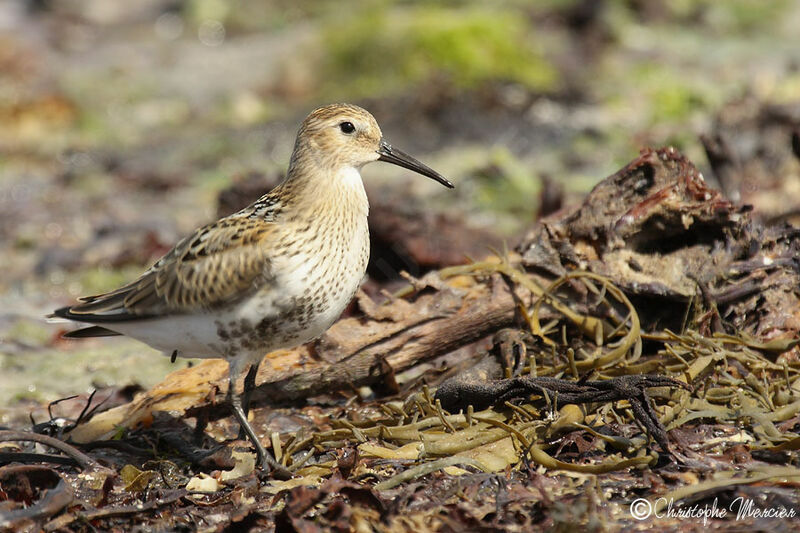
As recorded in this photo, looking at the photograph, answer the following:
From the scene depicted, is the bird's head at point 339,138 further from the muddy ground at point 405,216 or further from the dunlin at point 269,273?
the muddy ground at point 405,216

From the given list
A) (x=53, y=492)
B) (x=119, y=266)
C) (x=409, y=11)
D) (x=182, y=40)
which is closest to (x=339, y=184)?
(x=53, y=492)

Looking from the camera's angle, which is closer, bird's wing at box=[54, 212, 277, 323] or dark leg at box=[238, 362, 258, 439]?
bird's wing at box=[54, 212, 277, 323]

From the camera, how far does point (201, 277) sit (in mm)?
4426

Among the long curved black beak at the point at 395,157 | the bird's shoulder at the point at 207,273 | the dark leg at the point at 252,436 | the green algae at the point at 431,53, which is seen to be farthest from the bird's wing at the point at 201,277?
the green algae at the point at 431,53

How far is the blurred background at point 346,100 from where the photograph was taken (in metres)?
7.05

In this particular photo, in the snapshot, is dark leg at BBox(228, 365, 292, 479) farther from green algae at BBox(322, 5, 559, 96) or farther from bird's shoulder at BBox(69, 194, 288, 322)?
green algae at BBox(322, 5, 559, 96)

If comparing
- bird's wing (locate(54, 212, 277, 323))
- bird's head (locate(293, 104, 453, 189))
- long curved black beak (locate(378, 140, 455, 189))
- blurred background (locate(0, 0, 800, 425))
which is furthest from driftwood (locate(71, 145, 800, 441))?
blurred background (locate(0, 0, 800, 425))

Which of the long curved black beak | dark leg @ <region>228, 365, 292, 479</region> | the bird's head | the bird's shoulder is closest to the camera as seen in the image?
dark leg @ <region>228, 365, 292, 479</region>

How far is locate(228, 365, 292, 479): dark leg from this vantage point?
13.6 feet

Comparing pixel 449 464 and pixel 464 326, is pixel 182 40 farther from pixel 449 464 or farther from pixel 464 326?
pixel 449 464

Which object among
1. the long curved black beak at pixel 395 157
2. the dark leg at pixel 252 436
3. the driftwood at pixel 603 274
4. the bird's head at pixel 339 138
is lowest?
the dark leg at pixel 252 436

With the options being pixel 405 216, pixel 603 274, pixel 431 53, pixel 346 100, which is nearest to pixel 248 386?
pixel 603 274

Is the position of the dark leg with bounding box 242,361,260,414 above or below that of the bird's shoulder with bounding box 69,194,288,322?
below

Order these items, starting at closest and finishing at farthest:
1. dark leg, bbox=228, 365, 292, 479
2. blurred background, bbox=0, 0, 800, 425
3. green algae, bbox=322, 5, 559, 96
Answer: dark leg, bbox=228, 365, 292, 479 → blurred background, bbox=0, 0, 800, 425 → green algae, bbox=322, 5, 559, 96
